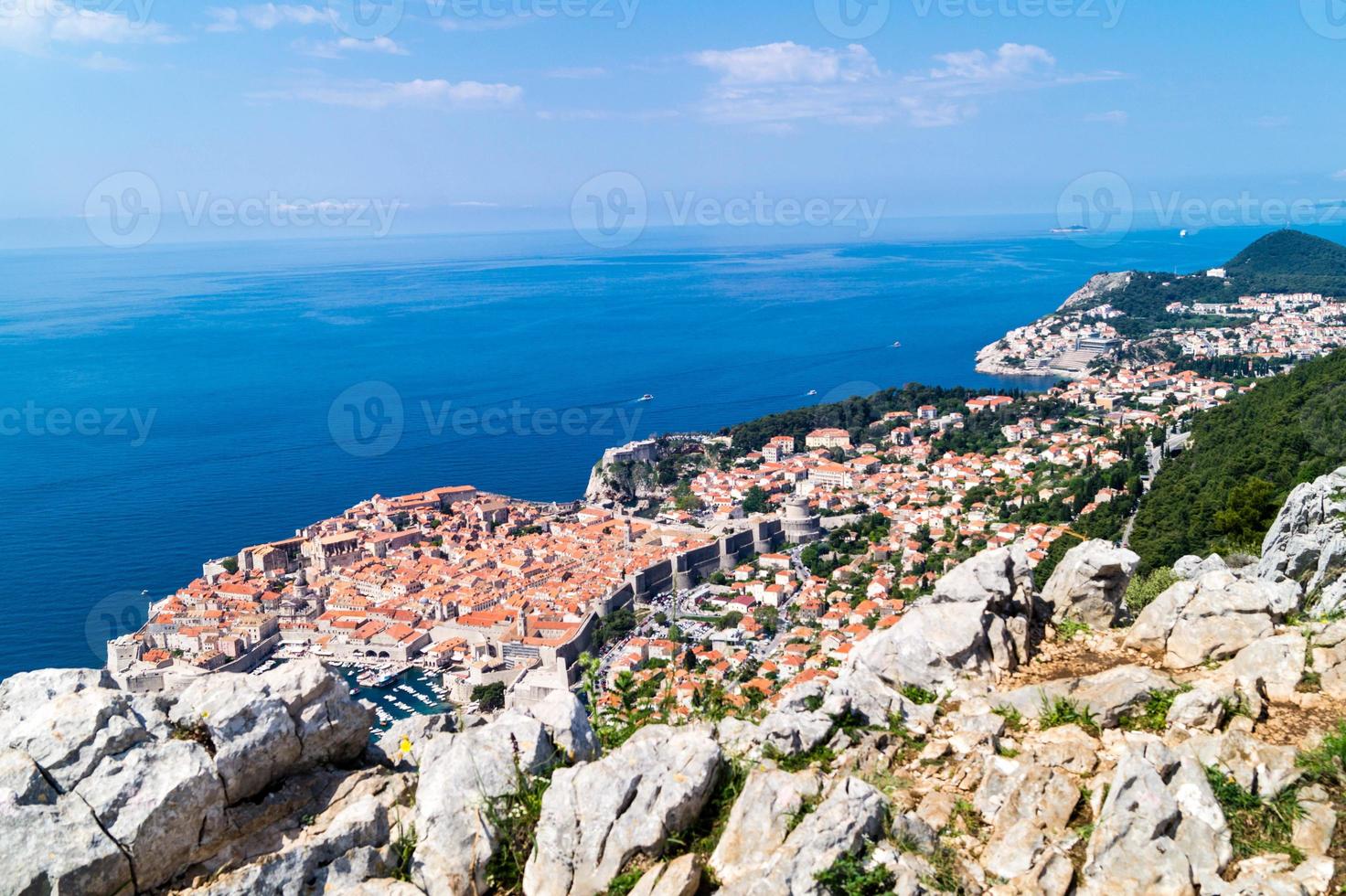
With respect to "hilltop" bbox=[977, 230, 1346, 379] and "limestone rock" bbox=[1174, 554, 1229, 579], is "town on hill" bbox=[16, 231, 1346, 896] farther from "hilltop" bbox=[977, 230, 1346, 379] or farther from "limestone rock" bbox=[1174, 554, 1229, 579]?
"hilltop" bbox=[977, 230, 1346, 379]

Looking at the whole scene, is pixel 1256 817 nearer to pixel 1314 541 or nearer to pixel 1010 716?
pixel 1010 716

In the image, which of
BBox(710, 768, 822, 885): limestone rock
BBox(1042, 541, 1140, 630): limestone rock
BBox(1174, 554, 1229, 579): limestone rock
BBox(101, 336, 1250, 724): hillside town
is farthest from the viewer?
BBox(101, 336, 1250, 724): hillside town

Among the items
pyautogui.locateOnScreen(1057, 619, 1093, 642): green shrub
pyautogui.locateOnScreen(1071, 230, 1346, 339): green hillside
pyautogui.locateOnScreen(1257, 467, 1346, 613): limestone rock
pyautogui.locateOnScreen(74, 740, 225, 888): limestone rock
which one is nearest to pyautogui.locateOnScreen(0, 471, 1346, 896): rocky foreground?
pyautogui.locateOnScreen(74, 740, 225, 888): limestone rock

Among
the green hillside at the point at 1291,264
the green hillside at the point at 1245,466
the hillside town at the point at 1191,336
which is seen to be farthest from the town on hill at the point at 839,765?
the green hillside at the point at 1291,264

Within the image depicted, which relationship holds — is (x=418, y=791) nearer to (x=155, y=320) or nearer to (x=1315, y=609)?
(x=1315, y=609)

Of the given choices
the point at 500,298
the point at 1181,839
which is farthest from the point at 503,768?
the point at 500,298

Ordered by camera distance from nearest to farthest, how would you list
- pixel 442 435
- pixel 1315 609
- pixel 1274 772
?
pixel 1274 772, pixel 1315 609, pixel 442 435
